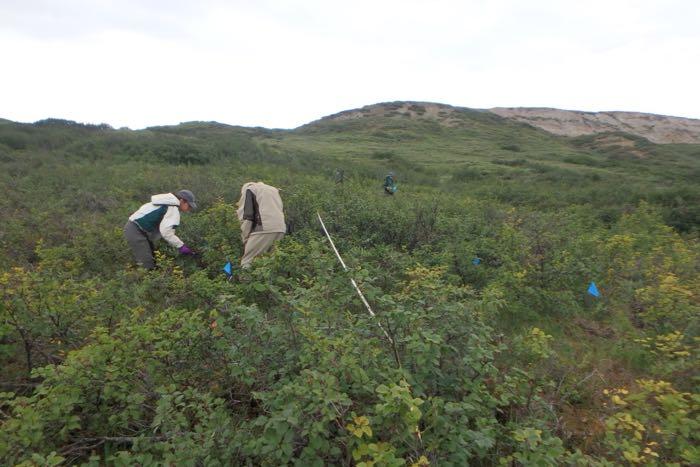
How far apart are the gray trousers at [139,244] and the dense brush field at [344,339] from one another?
322 millimetres

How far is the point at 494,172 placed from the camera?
65.4ft

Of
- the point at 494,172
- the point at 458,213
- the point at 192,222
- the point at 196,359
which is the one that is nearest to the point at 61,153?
the point at 192,222

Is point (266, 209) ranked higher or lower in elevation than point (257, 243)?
higher

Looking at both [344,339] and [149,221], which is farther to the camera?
[149,221]

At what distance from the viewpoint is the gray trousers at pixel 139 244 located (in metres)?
5.53

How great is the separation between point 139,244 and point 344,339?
4.18 m

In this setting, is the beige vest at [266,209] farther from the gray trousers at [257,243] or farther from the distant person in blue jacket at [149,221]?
the distant person in blue jacket at [149,221]

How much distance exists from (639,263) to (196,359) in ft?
21.2

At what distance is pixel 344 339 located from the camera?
101 inches

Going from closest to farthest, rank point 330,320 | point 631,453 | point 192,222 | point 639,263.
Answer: point 631,453 < point 330,320 < point 639,263 < point 192,222

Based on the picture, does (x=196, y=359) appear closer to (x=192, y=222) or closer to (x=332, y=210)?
(x=192, y=222)

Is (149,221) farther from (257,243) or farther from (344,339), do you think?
(344,339)

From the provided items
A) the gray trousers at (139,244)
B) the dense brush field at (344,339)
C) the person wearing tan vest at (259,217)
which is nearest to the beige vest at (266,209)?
the person wearing tan vest at (259,217)

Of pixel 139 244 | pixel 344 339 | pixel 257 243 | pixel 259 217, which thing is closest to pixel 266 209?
pixel 259 217
